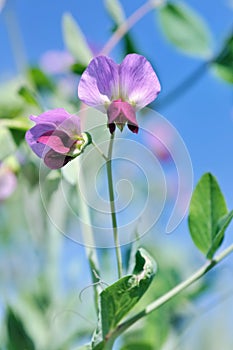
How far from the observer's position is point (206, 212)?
0.54m

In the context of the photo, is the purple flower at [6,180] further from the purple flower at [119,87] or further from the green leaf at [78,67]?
the purple flower at [119,87]

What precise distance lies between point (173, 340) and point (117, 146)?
418 mm

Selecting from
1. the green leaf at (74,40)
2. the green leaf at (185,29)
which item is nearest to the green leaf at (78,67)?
the green leaf at (74,40)

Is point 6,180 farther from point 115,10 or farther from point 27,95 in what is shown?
point 115,10

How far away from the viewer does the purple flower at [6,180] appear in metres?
0.75

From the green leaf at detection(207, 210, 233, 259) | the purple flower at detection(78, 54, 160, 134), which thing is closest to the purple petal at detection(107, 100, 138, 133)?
the purple flower at detection(78, 54, 160, 134)

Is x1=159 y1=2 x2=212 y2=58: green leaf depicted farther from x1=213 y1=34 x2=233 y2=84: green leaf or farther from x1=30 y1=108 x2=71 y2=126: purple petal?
x1=30 y1=108 x2=71 y2=126: purple petal

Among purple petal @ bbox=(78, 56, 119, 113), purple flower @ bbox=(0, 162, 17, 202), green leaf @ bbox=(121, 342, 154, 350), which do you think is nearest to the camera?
purple petal @ bbox=(78, 56, 119, 113)

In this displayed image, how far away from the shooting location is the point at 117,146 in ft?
1.62

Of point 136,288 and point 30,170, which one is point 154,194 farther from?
point 30,170

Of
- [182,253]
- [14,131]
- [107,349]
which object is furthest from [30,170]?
[182,253]

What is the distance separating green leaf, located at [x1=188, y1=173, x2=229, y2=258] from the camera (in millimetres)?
535

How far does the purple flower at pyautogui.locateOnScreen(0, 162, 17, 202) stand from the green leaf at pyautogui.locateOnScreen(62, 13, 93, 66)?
154mm

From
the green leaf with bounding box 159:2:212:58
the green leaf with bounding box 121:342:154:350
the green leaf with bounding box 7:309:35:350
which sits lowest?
the green leaf with bounding box 7:309:35:350
